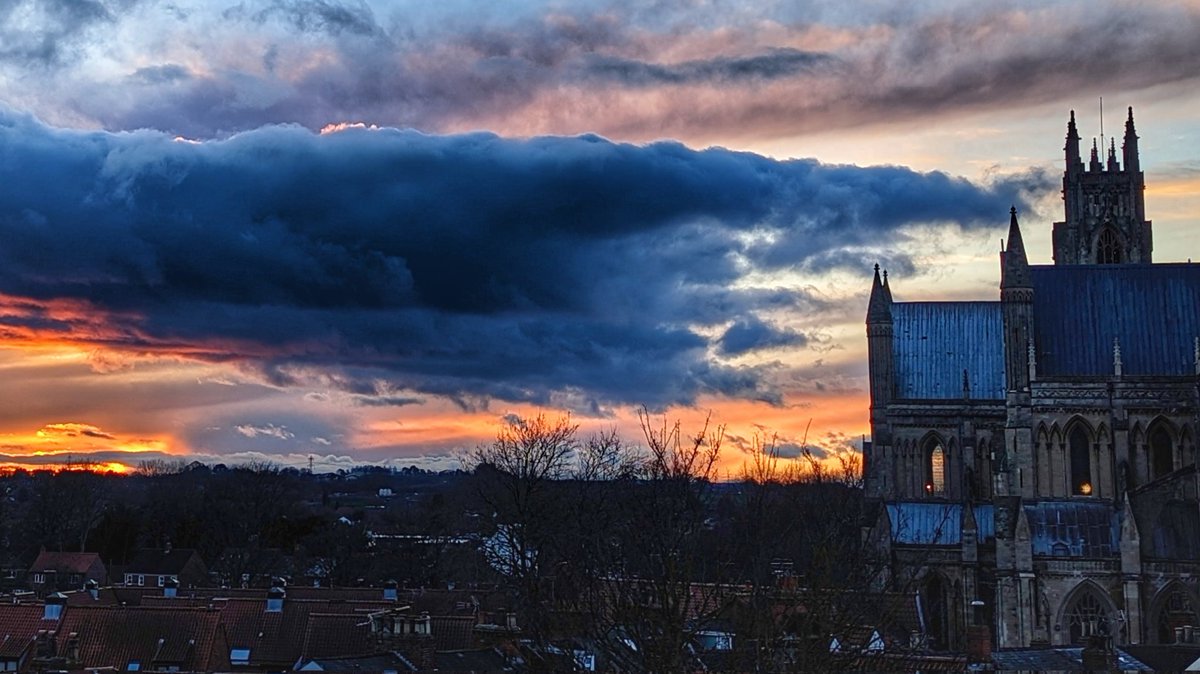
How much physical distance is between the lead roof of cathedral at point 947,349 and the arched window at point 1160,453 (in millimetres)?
8933

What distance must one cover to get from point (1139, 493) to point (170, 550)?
74.9 meters

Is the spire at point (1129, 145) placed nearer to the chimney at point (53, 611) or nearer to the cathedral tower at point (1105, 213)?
the cathedral tower at point (1105, 213)

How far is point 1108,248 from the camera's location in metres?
107

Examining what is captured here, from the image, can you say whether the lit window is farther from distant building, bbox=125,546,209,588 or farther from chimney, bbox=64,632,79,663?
distant building, bbox=125,546,209,588

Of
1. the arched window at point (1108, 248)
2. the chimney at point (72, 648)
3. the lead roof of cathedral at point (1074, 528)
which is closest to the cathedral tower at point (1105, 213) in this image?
the arched window at point (1108, 248)

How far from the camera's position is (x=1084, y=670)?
41.2 metres

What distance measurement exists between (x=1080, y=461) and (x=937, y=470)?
8.96 m

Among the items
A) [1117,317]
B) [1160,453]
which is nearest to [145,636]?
[1160,453]

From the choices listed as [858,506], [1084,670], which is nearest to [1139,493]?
[858,506]

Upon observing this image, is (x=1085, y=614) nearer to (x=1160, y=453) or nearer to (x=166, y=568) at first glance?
(x=1160, y=453)

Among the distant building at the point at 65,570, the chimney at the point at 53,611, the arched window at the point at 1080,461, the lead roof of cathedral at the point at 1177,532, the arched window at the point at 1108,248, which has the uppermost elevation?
the arched window at the point at 1108,248

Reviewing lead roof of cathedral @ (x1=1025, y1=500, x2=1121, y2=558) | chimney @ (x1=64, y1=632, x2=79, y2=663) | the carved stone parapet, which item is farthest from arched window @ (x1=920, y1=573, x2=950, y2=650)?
chimney @ (x1=64, y1=632, x2=79, y2=663)

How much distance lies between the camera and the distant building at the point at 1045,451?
225 feet

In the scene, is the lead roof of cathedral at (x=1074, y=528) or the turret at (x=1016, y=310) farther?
the turret at (x=1016, y=310)
